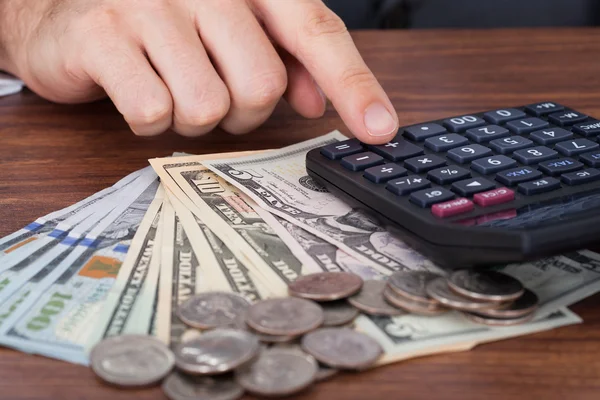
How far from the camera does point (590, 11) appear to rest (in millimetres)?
1522

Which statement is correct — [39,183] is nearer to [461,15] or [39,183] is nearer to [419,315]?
[419,315]

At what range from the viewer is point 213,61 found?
734 mm

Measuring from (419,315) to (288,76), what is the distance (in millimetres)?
403

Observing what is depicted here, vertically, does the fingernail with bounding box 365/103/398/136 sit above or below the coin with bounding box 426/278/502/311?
above

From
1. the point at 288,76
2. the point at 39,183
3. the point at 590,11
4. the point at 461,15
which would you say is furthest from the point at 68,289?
the point at 590,11

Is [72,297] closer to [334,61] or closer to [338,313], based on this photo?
[338,313]

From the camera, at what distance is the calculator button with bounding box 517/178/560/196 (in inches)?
19.9

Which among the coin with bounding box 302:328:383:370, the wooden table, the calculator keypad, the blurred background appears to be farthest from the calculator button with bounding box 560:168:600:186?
the blurred background

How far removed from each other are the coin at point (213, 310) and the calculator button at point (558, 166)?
235 mm

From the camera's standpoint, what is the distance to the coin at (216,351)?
14.2 inches

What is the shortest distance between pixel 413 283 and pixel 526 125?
25 cm

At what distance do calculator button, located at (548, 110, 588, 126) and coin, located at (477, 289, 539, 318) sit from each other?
0.26 metres

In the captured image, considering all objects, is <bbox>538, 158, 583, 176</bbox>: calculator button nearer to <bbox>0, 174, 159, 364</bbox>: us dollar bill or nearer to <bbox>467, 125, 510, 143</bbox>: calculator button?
<bbox>467, 125, 510, 143</bbox>: calculator button

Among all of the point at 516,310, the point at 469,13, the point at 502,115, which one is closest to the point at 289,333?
the point at 516,310
